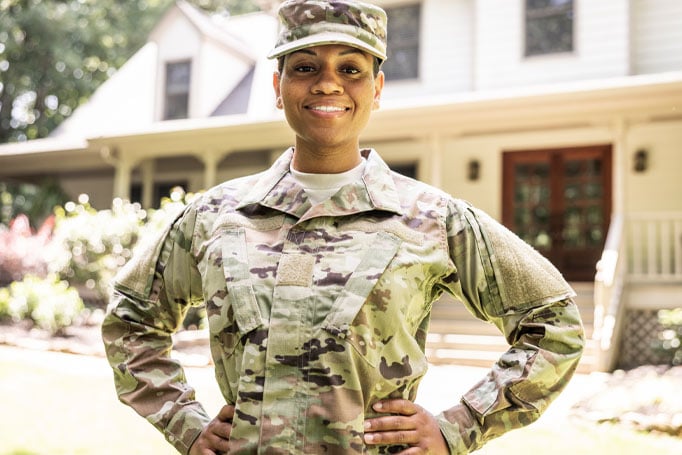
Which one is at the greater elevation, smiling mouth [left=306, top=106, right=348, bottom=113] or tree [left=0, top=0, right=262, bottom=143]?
tree [left=0, top=0, right=262, bottom=143]

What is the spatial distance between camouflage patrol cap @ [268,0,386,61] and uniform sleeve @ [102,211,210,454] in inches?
20.5

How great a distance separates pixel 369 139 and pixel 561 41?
3.32 metres

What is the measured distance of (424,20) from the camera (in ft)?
40.1

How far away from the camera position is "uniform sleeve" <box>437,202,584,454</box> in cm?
163

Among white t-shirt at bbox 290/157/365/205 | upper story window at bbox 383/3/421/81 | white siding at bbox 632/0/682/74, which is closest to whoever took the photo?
white t-shirt at bbox 290/157/365/205

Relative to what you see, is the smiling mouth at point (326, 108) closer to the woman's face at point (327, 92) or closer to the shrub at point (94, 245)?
the woman's face at point (327, 92)

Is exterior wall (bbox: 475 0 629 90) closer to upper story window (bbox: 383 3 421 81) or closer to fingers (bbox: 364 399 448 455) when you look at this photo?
upper story window (bbox: 383 3 421 81)

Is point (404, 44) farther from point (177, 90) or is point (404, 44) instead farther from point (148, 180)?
point (148, 180)

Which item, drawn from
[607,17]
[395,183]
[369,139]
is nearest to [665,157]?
[607,17]

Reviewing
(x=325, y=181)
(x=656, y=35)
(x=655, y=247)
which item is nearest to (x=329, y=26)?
(x=325, y=181)

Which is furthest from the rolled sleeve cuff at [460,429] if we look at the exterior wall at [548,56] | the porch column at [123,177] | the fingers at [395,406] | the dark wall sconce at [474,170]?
the porch column at [123,177]

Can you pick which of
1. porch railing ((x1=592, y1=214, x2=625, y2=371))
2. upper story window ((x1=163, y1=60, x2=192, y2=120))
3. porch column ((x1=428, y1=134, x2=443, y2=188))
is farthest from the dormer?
porch railing ((x1=592, y1=214, x2=625, y2=371))

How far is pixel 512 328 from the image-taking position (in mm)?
1696

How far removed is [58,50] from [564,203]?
60.9 feet
